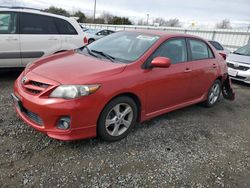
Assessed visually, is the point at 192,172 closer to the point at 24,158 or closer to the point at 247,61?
the point at 24,158

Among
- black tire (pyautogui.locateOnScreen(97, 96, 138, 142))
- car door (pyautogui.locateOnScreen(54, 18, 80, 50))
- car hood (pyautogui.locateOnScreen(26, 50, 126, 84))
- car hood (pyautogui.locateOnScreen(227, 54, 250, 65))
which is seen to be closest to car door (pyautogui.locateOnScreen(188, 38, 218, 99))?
black tire (pyautogui.locateOnScreen(97, 96, 138, 142))

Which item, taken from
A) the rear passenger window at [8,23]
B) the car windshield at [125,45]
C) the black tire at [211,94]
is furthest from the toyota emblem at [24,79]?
the black tire at [211,94]

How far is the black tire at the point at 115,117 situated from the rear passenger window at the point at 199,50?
1.77m

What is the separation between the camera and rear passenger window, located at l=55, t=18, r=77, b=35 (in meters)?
6.12

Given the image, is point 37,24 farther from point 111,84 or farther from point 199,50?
point 199,50

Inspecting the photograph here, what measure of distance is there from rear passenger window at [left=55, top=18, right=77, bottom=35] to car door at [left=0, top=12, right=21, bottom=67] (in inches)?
41.0

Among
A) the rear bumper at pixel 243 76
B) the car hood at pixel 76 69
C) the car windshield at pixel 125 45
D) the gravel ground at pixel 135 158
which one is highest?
the car windshield at pixel 125 45

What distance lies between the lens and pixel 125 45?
12.9 ft

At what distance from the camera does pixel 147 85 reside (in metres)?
3.49

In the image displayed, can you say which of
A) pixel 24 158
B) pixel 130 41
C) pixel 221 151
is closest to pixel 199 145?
pixel 221 151

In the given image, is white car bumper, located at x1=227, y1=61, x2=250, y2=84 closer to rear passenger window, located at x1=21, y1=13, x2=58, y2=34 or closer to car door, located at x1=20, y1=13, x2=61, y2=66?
car door, located at x1=20, y1=13, x2=61, y2=66

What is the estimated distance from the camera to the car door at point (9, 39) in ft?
17.4

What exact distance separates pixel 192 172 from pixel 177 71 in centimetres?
170

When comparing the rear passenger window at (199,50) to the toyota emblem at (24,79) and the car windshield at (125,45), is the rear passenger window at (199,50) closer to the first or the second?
the car windshield at (125,45)
